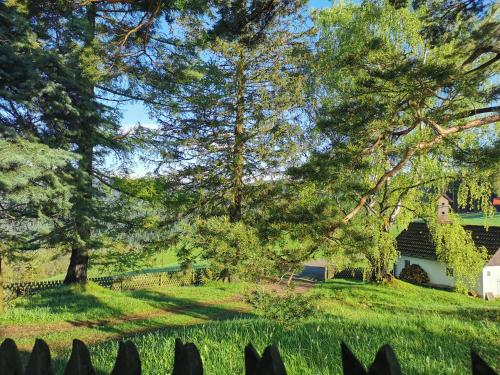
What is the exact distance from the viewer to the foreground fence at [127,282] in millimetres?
16534

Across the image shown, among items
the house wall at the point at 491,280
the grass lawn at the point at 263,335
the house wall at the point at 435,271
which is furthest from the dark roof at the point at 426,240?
the grass lawn at the point at 263,335

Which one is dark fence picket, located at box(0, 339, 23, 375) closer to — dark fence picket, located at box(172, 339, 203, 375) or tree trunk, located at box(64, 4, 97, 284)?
dark fence picket, located at box(172, 339, 203, 375)

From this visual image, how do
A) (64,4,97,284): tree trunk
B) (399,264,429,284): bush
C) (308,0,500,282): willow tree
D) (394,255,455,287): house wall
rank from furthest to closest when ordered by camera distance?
(399,264,429,284): bush < (394,255,455,287): house wall < (64,4,97,284): tree trunk < (308,0,500,282): willow tree

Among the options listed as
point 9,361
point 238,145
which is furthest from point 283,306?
point 238,145

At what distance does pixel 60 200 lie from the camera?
35.9 ft

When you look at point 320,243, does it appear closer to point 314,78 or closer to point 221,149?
point 221,149

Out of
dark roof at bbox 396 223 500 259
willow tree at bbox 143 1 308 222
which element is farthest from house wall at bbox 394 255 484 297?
willow tree at bbox 143 1 308 222

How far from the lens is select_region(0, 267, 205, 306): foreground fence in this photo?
54.2 feet

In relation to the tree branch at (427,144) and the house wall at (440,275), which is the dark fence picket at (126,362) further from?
the house wall at (440,275)

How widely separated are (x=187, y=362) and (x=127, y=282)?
2098cm

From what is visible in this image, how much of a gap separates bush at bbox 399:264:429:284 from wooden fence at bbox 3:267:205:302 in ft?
53.1

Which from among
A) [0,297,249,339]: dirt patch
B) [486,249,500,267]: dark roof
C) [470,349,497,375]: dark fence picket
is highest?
[486,249,500,267]: dark roof

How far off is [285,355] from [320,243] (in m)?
3.52

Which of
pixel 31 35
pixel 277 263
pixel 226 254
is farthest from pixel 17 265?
pixel 277 263
